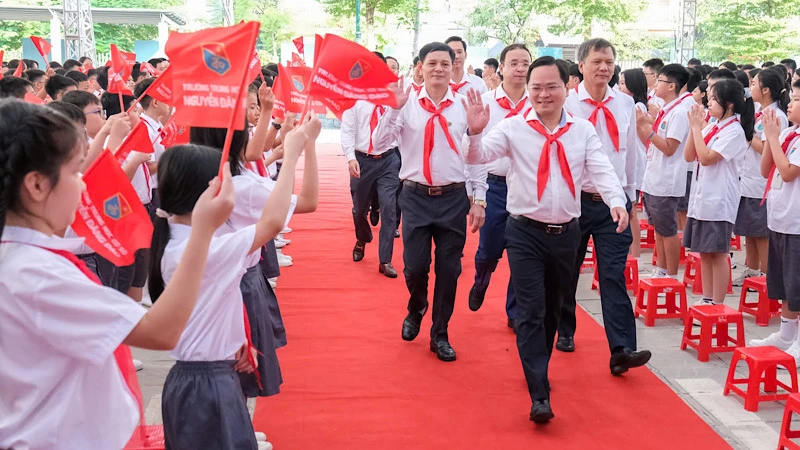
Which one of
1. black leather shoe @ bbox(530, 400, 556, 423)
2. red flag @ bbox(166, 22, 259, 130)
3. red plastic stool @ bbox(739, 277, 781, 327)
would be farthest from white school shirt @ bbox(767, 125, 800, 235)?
red flag @ bbox(166, 22, 259, 130)

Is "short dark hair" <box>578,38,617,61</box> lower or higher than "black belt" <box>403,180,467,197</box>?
higher

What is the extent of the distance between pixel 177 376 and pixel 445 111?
8.83 feet

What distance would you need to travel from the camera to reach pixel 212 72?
1671mm

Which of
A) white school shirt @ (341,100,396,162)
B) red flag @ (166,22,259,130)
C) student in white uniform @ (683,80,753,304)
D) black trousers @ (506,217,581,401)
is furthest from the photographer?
white school shirt @ (341,100,396,162)

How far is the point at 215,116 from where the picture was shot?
5.45 feet

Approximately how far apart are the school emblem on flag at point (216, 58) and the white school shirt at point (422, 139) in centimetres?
263

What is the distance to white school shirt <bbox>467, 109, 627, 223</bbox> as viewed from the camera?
3.59 meters

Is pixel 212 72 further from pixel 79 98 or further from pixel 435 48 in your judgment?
pixel 435 48

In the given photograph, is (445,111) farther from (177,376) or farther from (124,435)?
(124,435)

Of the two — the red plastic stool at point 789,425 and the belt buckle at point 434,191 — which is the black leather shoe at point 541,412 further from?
the belt buckle at point 434,191

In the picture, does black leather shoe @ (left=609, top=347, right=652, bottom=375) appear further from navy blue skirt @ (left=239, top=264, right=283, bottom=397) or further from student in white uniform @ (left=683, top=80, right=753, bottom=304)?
navy blue skirt @ (left=239, top=264, right=283, bottom=397)

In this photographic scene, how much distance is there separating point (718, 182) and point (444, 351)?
2.17 m

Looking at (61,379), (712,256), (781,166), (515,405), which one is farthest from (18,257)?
(712,256)

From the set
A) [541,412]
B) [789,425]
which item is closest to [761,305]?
[789,425]
